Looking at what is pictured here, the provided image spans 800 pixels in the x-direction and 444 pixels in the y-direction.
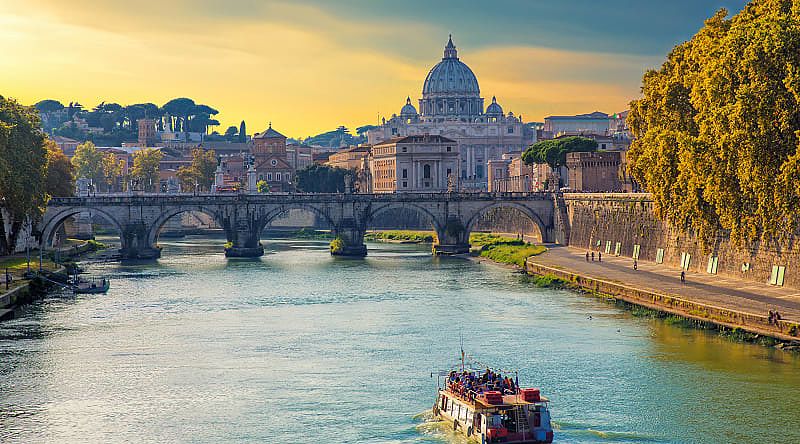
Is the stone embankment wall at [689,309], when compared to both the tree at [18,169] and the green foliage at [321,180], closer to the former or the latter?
the tree at [18,169]

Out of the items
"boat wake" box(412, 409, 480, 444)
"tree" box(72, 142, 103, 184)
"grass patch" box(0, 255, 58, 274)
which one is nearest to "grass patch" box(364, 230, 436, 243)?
"grass patch" box(0, 255, 58, 274)

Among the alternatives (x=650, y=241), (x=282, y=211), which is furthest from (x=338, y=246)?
(x=650, y=241)

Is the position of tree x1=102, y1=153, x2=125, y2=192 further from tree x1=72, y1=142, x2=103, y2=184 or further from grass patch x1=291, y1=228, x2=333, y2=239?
grass patch x1=291, y1=228, x2=333, y2=239

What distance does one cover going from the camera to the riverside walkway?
164 feet

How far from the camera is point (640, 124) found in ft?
240

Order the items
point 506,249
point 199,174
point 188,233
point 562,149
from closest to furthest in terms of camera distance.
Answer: point 506,249, point 562,149, point 188,233, point 199,174

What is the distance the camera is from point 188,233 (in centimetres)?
14200

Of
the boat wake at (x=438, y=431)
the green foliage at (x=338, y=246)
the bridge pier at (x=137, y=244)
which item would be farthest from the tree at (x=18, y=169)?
the boat wake at (x=438, y=431)

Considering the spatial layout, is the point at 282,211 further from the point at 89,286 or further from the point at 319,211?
the point at 89,286

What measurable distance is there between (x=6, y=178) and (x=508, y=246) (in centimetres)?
4096

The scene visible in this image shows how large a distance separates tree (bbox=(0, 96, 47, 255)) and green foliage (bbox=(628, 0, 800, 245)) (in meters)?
36.5

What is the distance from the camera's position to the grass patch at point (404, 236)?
4835 inches

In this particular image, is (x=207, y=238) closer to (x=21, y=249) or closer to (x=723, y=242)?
(x=21, y=249)

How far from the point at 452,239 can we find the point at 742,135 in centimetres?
5480
